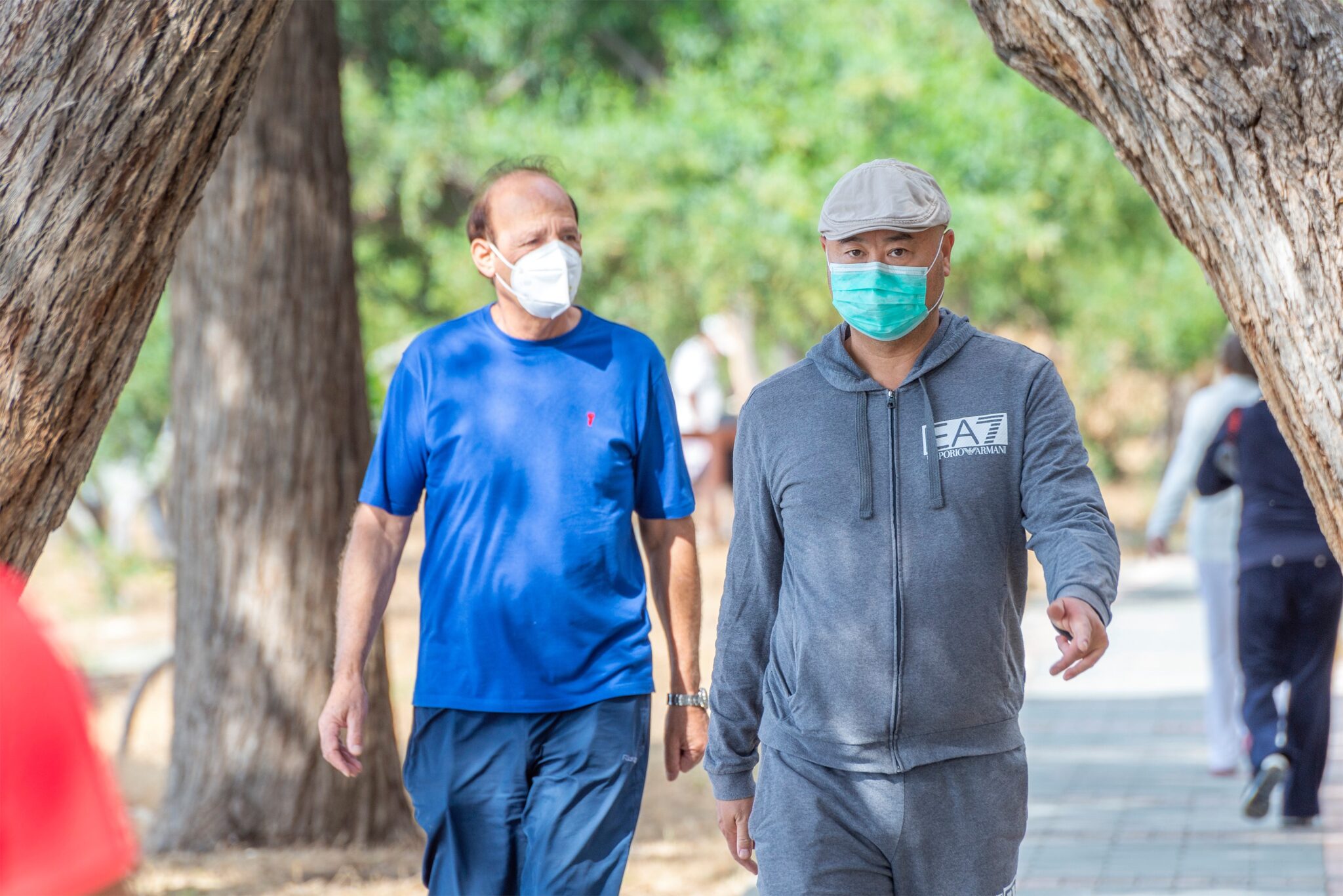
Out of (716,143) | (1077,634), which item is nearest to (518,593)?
(1077,634)

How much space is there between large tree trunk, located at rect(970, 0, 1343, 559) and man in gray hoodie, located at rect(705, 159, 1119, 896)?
41 cm

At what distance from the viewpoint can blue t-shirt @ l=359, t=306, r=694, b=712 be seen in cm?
375

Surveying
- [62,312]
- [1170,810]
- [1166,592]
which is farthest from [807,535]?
[1166,592]

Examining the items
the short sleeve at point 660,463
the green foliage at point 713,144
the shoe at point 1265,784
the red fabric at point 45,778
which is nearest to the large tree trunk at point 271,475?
the short sleeve at point 660,463

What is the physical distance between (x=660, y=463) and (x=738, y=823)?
40.7 inches

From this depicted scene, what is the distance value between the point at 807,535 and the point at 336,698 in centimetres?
129

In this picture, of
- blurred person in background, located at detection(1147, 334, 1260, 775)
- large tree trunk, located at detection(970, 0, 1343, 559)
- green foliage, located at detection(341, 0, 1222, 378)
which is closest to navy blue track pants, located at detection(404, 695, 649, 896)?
large tree trunk, located at detection(970, 0, 1343, 559)

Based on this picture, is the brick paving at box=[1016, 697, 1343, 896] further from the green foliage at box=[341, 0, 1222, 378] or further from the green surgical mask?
the green foliage at box=[341, 0, 1222, 378]

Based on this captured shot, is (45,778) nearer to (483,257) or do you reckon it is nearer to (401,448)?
(401,448)

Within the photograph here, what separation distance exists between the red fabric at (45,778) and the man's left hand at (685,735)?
108 inches

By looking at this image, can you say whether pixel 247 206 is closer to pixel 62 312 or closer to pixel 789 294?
pixel 62 312

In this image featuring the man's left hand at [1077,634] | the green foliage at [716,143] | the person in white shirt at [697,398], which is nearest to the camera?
the man's left hand at [1077,634]

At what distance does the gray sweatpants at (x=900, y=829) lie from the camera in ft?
9.68

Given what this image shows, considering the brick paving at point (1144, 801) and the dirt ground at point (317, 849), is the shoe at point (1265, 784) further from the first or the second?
the dirt ground at point (317, 849)
